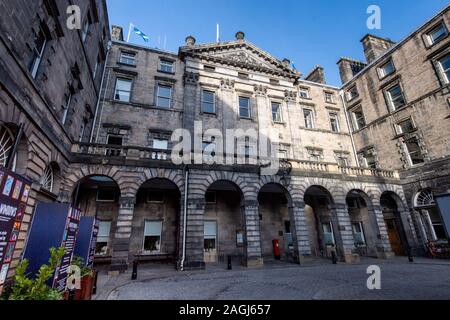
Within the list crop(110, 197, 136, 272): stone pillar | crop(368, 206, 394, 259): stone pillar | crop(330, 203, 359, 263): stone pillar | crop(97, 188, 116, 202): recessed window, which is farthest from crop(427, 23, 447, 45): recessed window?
crop(97, 188, 116, 202): recessed window

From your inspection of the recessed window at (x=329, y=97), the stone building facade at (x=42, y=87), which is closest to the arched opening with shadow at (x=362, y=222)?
the recessed window at (x=329, y=97)

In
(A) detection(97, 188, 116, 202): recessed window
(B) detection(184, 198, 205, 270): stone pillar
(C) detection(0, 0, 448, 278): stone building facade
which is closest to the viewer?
(C) detection(0, 0, 448, 278): stone building facade

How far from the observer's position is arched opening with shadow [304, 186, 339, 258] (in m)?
19.5

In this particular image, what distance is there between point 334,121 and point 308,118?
340 centimetres

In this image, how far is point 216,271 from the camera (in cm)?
1280

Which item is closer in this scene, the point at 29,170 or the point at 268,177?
the point at 29,170

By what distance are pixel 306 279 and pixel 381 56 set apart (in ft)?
76.1

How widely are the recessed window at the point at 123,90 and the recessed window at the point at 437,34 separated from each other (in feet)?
83.7

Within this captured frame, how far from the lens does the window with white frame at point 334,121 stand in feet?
83.2

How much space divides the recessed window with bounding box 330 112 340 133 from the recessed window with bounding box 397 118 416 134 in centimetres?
564

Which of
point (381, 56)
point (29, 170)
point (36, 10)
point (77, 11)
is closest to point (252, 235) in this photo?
point (29, 170)

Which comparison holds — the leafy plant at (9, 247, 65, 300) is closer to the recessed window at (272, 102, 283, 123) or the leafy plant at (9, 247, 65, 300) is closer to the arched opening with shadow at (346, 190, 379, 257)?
the arched opening with shadow at (346, 190, 379, 257)
